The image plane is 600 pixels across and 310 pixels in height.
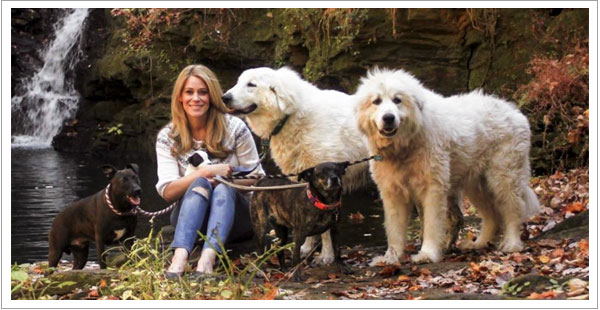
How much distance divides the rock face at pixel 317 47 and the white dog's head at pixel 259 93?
548 cm

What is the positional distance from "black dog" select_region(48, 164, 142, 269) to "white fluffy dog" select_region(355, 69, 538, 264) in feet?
5.85

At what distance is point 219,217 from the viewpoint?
534cm

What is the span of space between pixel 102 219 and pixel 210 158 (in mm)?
910

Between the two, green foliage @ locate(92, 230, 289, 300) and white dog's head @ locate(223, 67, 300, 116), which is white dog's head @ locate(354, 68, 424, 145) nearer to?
white dog's head @ locate(223, 67, 300, 116)

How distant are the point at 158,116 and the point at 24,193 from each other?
184 inches

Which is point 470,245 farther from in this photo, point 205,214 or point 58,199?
point 58,199

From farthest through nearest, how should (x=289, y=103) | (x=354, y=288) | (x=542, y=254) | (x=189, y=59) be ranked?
(x=189, y=59)
(x=289, y=103)
(x=542, y=254)
(x=354, y=288)

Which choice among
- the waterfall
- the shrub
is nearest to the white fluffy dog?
the shrub

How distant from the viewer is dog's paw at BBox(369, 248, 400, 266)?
5.71 m

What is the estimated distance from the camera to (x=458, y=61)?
37.5 feet

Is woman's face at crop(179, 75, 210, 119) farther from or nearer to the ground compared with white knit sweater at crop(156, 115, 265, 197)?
farther from the ground

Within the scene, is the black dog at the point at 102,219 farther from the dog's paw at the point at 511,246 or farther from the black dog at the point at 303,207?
the dog's paw at the point at 511,246
